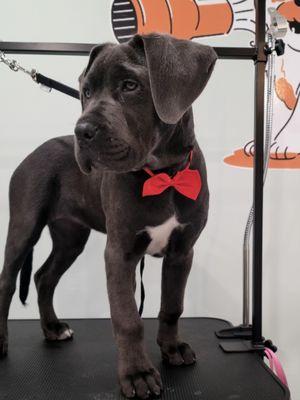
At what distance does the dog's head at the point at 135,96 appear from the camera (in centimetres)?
92

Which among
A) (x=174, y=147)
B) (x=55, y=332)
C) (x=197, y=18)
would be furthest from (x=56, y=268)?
(x=197, y=18)

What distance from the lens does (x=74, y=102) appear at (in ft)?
6.63

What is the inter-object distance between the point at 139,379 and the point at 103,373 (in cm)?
19

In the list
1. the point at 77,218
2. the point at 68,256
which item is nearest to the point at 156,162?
the point at 77,218

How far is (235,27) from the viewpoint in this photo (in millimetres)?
2006

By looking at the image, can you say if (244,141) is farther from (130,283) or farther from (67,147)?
(130,283)

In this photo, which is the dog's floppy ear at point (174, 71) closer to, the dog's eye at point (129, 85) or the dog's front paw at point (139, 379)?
the dog's eye at point (129, 85)

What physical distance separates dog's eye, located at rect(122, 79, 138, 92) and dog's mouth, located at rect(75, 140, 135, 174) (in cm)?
13

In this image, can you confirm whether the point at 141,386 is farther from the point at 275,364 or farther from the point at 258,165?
the point at 258,165

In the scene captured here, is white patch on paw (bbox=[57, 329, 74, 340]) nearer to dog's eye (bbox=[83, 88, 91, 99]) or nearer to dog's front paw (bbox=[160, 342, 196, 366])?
dog's front paw (bbox=[160, 342, 196, 366])

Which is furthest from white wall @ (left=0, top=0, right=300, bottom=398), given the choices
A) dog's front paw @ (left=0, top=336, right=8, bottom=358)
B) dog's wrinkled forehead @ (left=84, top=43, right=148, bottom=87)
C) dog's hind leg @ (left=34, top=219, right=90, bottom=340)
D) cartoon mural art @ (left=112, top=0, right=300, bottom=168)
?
dog's wrinkled forehead @ (left=84, top=43, right=148, bottom=87)

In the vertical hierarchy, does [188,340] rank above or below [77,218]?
below

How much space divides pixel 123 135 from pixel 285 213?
1.34 m

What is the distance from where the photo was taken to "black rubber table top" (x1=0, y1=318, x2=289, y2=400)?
1061mm
